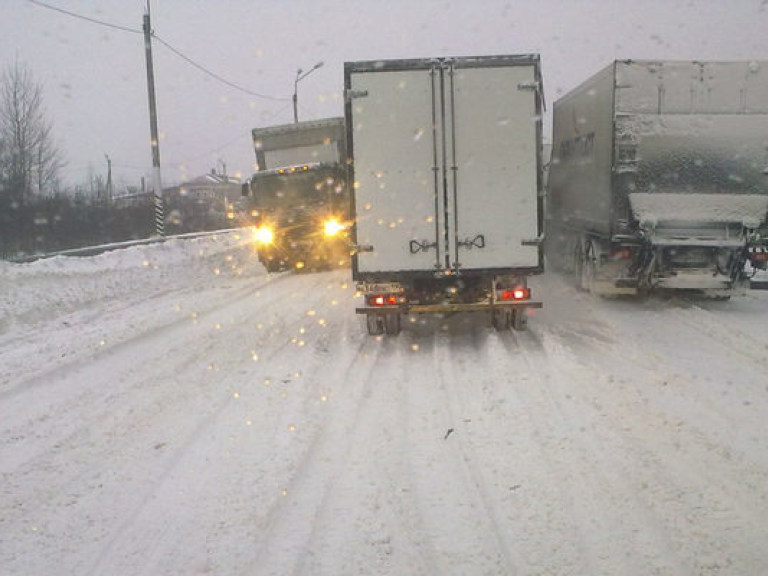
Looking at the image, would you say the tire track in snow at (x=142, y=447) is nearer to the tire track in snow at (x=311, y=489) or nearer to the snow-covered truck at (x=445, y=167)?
the tire track in snow at (x=311, y=489)

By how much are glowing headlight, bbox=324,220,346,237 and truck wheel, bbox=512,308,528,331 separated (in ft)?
30.6

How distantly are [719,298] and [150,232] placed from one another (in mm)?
29061

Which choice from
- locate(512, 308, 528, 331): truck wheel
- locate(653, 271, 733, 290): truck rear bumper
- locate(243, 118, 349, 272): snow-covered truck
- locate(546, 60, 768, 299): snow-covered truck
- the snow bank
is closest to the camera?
locate(512, 308, 528, 331): truck wheel

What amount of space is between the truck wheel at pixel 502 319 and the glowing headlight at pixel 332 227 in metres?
9.10

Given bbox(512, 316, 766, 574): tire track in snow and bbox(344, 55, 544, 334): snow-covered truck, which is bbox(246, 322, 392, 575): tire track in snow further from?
bbox(344, 55, 544, 334): snow-covered truck

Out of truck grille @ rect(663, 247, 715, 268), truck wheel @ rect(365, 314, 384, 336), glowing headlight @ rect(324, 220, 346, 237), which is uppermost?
glowing headlight @ rect(324, 220, 346, 237)

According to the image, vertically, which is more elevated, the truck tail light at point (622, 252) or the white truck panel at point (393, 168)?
the white truck panel at point (393, 168)

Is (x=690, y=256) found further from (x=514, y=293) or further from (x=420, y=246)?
(x=420, y=246)

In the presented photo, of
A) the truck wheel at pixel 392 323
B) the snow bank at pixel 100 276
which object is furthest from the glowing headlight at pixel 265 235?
the truck wheel at pixel 392 323

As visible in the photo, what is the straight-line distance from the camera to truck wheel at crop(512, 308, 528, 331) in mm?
9422

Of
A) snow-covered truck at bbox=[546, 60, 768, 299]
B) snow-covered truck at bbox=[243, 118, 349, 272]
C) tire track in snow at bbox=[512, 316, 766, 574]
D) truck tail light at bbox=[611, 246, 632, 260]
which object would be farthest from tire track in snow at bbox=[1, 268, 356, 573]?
snow-covered truck at bbox=[243, 118, 349, 272]

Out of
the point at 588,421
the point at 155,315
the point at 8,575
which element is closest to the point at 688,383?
the point at 588,421

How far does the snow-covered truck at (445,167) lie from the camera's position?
840 centimetres

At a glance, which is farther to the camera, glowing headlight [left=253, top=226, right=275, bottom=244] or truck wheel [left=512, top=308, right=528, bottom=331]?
glowing headlight [left=253, top=226, right=275, bottom=244]
